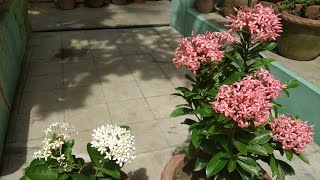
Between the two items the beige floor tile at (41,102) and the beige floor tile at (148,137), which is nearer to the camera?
the beige floor tile at (148,137)

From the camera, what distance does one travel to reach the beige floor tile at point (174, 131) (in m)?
4.03

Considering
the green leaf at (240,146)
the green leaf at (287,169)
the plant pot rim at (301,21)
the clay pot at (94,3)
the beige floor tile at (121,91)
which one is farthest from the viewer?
the clay pot at (94,3)

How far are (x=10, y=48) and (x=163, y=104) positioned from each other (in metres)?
2.81

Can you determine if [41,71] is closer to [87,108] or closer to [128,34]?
[87,108]

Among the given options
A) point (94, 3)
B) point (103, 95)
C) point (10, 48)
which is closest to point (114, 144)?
point (103, 95)

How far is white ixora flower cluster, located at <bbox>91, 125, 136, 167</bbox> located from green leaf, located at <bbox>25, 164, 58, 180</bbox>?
0.45 m

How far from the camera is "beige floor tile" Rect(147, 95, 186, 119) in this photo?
458 cm

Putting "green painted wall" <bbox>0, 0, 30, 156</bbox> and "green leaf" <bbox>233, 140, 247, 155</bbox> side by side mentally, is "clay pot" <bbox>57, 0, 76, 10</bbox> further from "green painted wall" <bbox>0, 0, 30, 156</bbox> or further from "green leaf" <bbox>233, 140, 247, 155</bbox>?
"green leaf" <bbox>233, 140, 247, 155</bbox>

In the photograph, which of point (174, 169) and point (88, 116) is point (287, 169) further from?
point (88, 116)

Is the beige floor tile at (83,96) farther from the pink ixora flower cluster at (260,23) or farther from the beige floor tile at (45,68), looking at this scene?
the pink ixora flower cluster at (260,23)

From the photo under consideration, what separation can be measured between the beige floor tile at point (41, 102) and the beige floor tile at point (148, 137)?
4.45 feet

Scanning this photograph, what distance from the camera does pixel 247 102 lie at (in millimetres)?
1799

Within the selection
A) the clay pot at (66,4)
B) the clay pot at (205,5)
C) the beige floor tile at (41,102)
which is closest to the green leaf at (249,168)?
the beige floor tile at (41,102)

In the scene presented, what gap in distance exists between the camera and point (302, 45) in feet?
15.7
